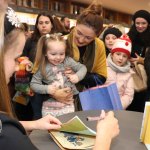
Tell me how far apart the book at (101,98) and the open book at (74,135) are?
0.47 metres

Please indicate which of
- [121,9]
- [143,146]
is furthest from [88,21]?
[121,9]

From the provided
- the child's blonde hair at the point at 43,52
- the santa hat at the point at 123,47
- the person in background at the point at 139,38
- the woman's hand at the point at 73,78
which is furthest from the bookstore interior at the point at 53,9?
the woman's hand at the point at 73,78

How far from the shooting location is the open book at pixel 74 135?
115cm

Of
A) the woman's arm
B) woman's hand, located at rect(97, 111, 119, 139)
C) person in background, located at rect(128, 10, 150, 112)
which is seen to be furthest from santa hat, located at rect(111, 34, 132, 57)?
woman's hand, located at rect(97, 111, 119, 139)

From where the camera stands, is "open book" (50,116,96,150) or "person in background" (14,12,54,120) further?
"person in background" (14,12,54,120)

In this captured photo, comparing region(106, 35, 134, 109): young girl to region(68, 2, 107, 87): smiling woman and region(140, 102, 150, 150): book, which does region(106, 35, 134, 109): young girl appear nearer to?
region(68, 2, 107, 87): smiling woman

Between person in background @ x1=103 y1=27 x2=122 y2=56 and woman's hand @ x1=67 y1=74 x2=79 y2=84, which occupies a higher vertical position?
person in background @ x1=103 y1=27 x2=122 y2=56

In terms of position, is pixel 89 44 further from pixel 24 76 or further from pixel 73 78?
pixel 24 76

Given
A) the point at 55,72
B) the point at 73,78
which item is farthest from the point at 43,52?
the point at 73,78

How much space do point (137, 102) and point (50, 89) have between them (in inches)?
54.0

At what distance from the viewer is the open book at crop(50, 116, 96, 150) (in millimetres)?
1150

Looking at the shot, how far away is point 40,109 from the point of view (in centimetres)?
232

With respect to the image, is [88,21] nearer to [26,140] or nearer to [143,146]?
[143,146]

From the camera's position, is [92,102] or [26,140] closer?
[26,140]
